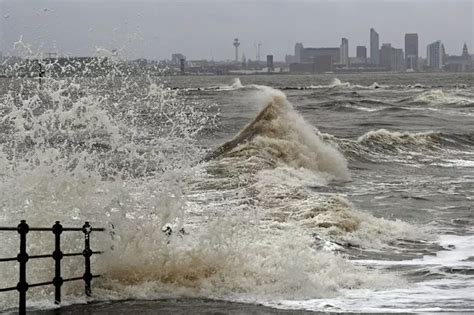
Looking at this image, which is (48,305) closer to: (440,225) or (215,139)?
(440,225)

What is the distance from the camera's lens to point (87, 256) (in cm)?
851

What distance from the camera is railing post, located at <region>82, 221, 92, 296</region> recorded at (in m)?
8.51

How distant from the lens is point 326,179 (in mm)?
22250

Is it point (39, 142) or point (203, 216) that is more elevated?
point (39, 142)

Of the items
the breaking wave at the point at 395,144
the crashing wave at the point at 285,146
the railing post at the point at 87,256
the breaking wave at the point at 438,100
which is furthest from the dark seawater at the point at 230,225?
the breaking wave at the point at 438,100

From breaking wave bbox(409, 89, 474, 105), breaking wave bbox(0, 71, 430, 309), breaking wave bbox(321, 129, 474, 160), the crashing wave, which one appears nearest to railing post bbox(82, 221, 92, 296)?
breaking wave bbox(0, 71, 430, 309)

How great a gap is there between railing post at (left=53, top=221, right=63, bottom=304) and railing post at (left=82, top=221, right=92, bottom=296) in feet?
1.25

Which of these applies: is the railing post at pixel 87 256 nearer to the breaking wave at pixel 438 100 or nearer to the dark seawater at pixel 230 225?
the dark seawater at pixel 230 225

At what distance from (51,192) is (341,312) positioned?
426cm

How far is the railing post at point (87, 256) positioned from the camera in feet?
27.9

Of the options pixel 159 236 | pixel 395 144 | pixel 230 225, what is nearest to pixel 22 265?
pixel 159 236

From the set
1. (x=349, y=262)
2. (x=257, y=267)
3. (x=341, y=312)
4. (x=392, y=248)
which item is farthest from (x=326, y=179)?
(x=341, y=312)

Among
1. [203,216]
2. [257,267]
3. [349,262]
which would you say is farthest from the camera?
[203,216]

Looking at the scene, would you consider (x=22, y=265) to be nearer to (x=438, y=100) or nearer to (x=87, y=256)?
(x=87, y=256)
